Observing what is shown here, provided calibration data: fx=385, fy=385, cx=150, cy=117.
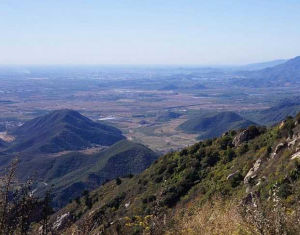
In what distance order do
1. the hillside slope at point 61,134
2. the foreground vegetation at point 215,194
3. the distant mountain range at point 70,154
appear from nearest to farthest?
the foreground vegetation at point 215,194 → the distant mountain range at point 70,154 → the hillside slope at point 61,134

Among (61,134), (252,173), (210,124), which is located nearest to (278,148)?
(252,173)

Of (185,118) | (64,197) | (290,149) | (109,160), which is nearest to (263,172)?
(290,149)

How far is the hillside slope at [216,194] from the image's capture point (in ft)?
20.0

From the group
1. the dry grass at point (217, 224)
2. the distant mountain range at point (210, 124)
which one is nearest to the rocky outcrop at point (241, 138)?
the dry grass at point (217, 224)

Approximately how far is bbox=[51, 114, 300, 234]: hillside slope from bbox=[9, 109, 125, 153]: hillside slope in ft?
308

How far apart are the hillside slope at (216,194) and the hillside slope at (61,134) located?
93.8m

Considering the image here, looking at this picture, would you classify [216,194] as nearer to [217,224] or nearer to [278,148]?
[278,148]

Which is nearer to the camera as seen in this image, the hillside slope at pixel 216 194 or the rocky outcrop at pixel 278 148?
the hillside slope at pixel 216 194

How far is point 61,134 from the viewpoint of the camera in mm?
133750

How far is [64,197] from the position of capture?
211 feet

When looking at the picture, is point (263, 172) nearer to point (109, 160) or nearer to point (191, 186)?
point (191, 186)

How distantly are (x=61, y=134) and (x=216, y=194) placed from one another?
12449 centimetres

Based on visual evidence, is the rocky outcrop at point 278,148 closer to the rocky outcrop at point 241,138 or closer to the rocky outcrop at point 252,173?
the rocky outcrop at point 252,173

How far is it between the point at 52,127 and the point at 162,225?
470 ft
